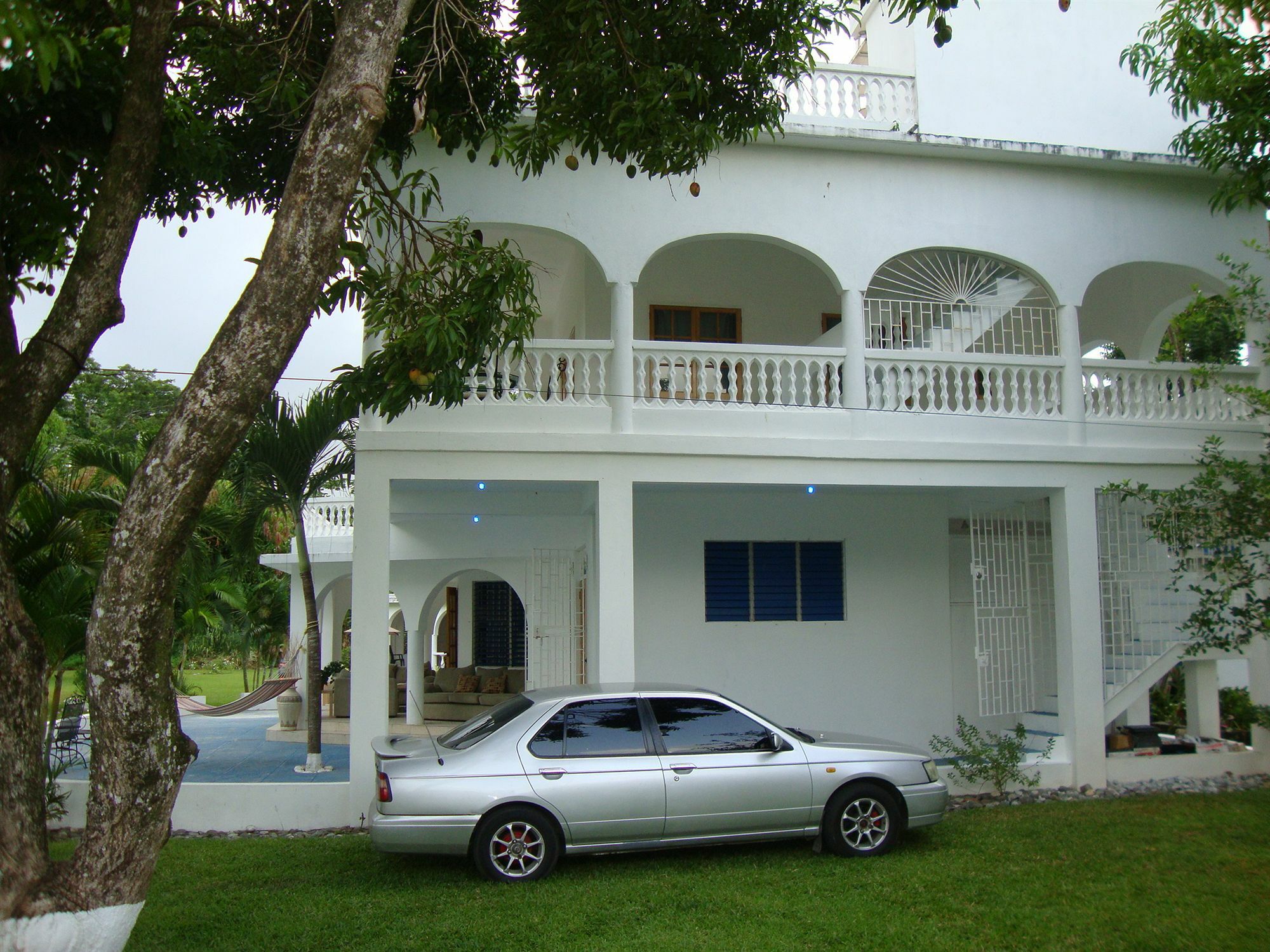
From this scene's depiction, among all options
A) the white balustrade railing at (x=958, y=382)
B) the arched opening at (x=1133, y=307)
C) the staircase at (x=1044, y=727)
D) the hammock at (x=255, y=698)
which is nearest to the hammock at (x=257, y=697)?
the hammock at (x=255, y=698)

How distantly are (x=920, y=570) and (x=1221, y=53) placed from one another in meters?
6.25

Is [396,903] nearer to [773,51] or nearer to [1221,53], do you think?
[773,51]

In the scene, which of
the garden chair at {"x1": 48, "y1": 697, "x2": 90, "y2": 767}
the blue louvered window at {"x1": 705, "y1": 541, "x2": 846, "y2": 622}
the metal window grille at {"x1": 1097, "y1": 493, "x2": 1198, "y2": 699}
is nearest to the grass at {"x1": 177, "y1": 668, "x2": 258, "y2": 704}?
the garden chair at {"x1": 48, "y1": 697, "x2": 90, "y2": 767}

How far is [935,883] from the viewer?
720 cm

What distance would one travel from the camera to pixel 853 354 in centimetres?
1074

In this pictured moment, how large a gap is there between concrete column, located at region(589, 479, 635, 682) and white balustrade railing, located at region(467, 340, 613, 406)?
0.93 metres

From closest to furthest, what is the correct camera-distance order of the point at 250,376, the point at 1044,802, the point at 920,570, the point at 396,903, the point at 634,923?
the point at 250,376, the point at 634,923, the point at 396,903, the point at 1044,802, the point at 920,570

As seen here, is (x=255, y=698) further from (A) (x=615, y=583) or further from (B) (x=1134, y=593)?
(B) (x=1134, y=593)

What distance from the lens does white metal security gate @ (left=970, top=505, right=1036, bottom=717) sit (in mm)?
11742

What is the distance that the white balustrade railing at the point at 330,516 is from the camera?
55.2ft

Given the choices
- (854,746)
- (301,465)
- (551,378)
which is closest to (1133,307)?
(551,378)

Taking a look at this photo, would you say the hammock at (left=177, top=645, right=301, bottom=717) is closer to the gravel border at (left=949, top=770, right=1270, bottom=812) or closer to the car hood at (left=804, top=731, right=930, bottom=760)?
the car hood at (left=804, top=731, right=930, bottom=760)

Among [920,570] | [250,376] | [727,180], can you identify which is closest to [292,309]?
[250,376]

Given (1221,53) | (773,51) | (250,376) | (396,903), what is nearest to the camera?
(250,376)
